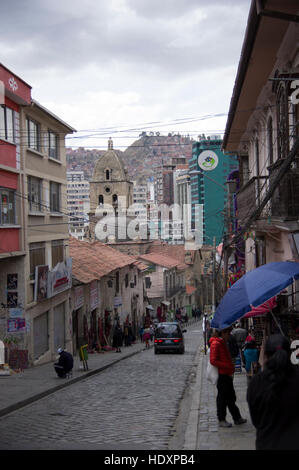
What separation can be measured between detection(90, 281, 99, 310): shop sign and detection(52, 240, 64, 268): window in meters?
5.79

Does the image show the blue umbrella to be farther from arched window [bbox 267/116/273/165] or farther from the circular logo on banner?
the circular logo on banner

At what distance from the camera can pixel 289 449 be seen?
4539mm

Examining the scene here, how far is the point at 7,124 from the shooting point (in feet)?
66.9

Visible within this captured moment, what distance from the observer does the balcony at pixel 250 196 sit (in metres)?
15.4

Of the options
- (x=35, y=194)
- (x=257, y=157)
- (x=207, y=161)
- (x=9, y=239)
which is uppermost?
(x=207, y=161)

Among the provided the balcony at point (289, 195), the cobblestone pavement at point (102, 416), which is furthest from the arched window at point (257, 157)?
the balcony at point (289, 195)

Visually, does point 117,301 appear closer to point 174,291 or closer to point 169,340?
point 169,340

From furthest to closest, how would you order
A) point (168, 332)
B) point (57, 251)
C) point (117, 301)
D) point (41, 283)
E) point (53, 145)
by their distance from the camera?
point (117, 301) → point (168, 332) → point (57, 251) → point (53, 145) → point (41, 283)

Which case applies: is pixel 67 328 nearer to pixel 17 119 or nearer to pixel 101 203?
pixel 17 119

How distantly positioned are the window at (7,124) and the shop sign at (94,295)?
1369cm

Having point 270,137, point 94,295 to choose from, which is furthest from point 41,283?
point 270,137

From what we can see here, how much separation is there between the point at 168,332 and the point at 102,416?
16987mm

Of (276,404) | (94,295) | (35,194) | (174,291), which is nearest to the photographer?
(276,404)
